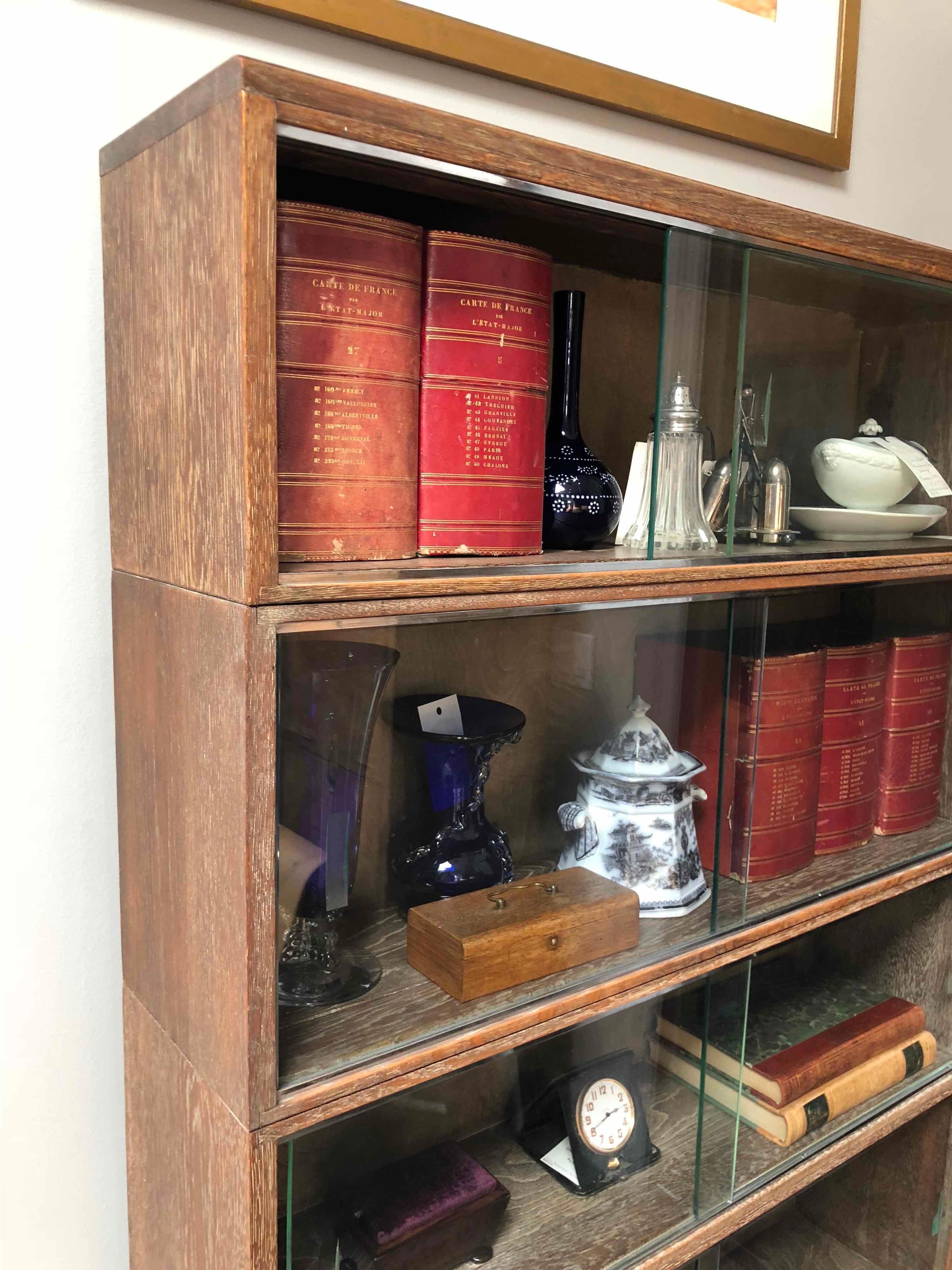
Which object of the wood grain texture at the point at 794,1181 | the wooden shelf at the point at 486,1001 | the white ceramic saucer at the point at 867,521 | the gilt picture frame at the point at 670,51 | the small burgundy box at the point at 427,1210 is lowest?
the wood grain texture at the point at 794,1181

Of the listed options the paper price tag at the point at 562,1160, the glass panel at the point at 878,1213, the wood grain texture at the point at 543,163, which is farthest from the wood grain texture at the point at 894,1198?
the wood grain texture at the point at 543,163

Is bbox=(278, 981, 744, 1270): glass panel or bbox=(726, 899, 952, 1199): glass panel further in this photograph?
bbox=(726, 899, 952, 1199): glass panel

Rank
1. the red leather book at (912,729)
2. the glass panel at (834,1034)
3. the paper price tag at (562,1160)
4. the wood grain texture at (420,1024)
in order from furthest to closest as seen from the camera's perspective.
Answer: the red leather book at (912,729), the glass panel at (834,1034), the paper price tag at (562,1160), the wood grain texture at (420,1024)

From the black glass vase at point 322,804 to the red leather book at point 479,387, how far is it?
0.13 m

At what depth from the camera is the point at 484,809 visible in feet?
3.23

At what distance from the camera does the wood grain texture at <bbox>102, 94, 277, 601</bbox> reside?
620 mm

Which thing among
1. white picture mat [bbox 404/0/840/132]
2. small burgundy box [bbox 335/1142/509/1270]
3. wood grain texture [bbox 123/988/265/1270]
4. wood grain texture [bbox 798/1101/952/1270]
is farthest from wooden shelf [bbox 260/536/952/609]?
wood grain texture [bbox 798/1101/952/1270]

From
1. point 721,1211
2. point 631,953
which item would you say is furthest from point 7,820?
point 721,1211

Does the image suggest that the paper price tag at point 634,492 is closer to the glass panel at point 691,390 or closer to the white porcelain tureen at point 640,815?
the glass panel at point 691,390

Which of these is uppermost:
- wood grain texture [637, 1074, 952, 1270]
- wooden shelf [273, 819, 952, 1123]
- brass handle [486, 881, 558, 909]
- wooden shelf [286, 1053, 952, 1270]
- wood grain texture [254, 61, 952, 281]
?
wood grain texture [254, 61, 952, 281]

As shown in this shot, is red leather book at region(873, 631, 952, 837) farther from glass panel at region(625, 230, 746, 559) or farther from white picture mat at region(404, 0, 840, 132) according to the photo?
white picture mat at region(404, 0, 840, 132)

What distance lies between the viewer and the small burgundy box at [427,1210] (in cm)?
84

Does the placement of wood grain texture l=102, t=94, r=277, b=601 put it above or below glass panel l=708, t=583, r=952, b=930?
above

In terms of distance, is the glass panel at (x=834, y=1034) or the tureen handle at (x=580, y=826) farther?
the glass panel at (x=834, y=1034)
